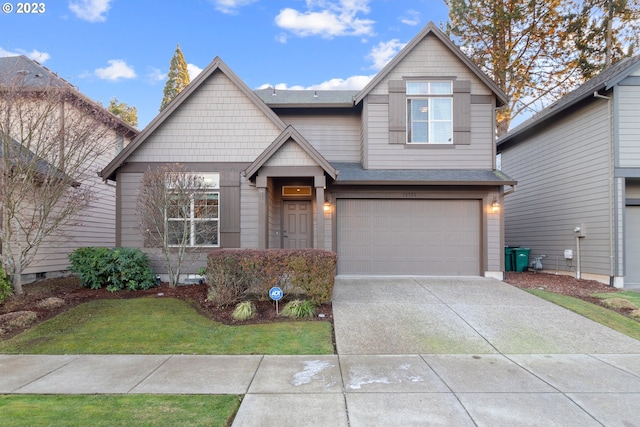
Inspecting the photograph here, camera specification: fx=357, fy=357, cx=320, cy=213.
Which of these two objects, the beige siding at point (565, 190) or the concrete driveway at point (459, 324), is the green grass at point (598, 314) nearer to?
the concrete driveway at point (459, 324)

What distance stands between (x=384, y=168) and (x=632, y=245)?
Answer: 7.28 metres

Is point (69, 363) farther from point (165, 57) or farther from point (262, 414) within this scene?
point (165, 57)

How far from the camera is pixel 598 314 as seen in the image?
692 cm

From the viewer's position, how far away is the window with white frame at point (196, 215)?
815cm

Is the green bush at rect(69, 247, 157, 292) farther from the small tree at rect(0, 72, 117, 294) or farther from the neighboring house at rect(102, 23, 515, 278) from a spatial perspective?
the neighboring house at rect(102, 23, 515, 278)

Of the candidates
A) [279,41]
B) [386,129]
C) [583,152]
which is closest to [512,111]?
[583,152]

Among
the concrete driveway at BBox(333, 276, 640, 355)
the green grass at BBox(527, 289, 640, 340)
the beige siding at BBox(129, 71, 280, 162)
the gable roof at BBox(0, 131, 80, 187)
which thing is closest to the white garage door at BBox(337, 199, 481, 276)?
the concrete driveway at BBox(333, 276, 640, 355)

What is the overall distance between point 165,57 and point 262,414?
93.5 ft

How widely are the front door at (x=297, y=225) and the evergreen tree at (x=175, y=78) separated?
2071 cm

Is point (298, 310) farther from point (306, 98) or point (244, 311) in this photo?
point (306, 98)

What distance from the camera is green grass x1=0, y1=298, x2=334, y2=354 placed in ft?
17.2

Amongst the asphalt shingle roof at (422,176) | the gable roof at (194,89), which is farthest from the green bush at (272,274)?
the gable roof at (194,89)

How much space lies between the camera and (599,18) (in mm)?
16219

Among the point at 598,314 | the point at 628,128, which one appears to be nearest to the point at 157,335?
the point at 598,314
